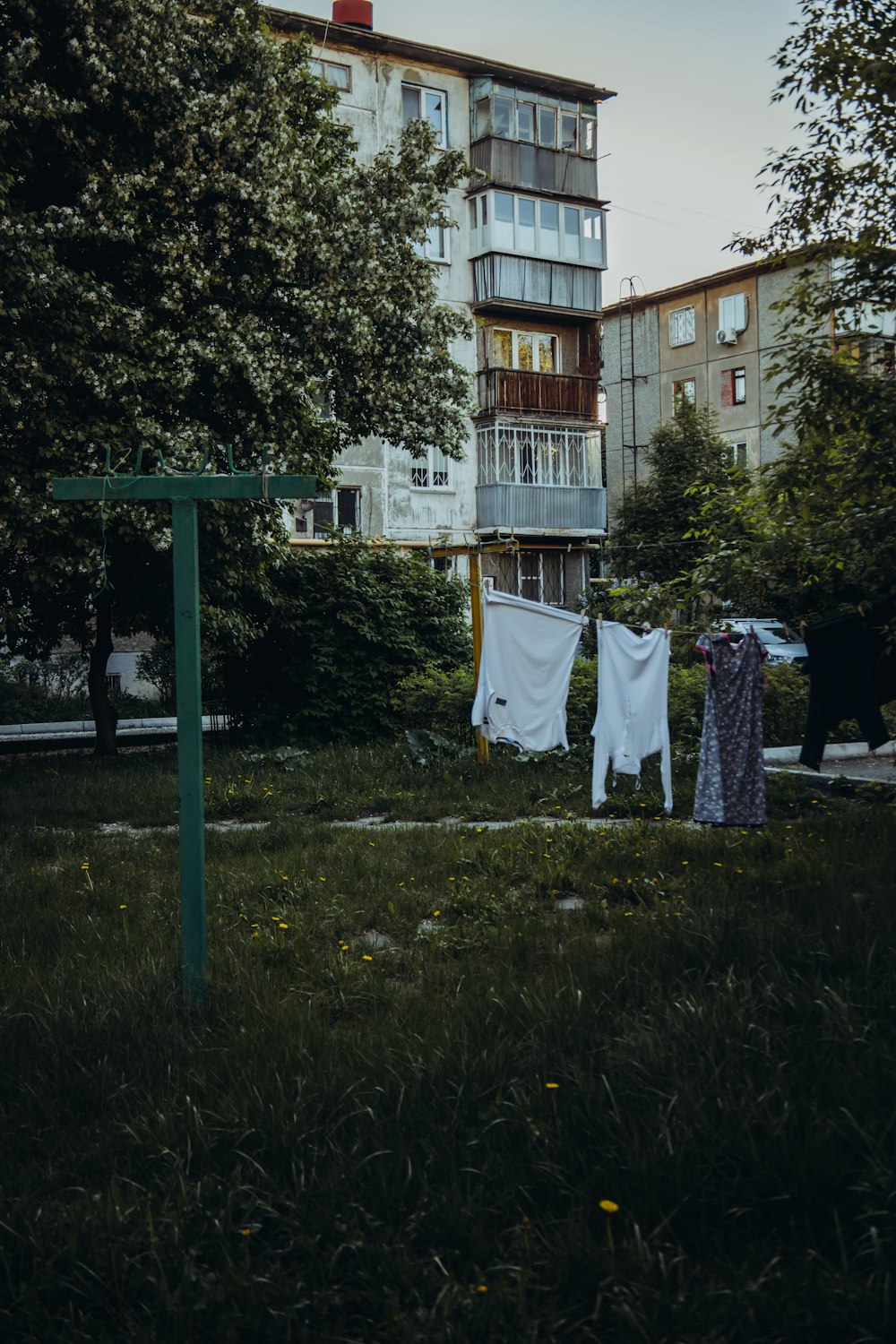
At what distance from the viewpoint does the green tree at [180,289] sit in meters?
13.1

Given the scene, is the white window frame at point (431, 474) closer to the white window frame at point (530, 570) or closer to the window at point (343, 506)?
the window at point (343, 506)

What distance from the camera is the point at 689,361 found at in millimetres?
48906

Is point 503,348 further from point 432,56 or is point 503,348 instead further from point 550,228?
point 432,56

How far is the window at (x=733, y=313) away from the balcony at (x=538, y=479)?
14896 millimetres

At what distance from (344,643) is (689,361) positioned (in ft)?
115

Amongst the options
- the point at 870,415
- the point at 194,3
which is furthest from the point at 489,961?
the point at 194,3

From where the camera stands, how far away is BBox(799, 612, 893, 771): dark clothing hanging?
8.97 meters

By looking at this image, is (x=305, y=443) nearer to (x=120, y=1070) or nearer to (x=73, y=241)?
(x=73, y=241)

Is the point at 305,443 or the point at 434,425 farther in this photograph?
the point at 434,425

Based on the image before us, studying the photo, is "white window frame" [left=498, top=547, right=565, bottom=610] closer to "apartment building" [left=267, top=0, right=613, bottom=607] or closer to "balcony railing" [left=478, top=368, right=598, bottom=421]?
"apartment building" [left=267, top=0, right=613, bottom=607]

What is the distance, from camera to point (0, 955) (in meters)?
6.31

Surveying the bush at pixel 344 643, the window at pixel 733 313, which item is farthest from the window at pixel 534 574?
the bush at pixel 344 643

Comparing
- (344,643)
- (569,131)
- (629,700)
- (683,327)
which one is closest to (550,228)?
(569,131)

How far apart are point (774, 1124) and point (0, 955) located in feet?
13.7
